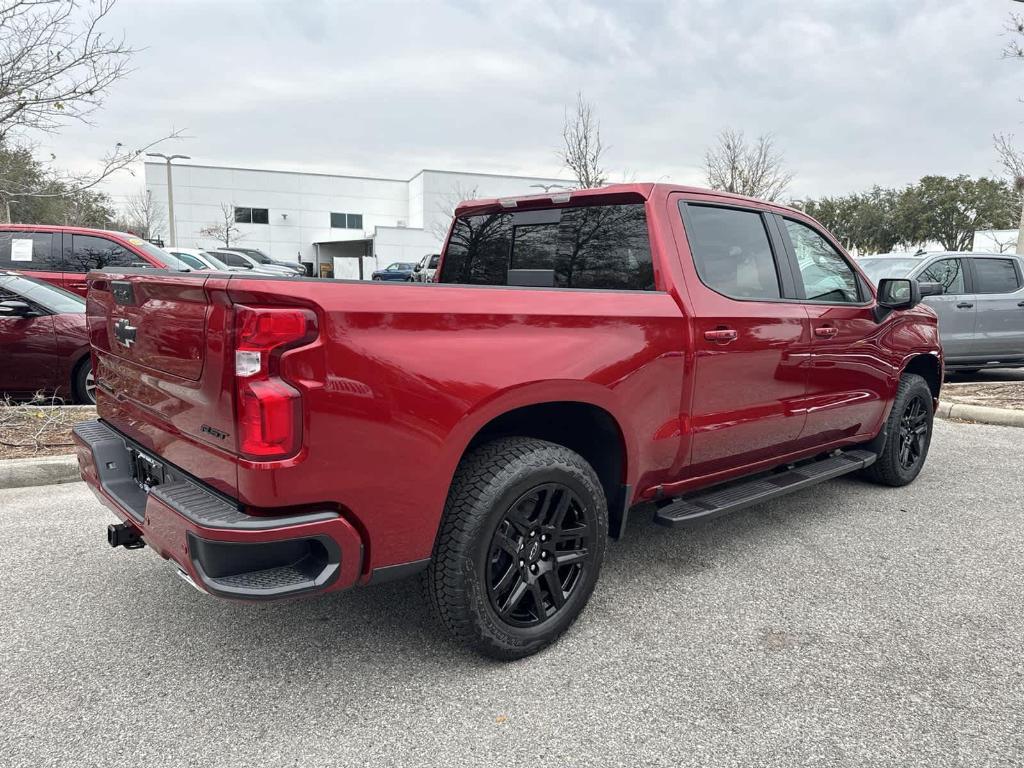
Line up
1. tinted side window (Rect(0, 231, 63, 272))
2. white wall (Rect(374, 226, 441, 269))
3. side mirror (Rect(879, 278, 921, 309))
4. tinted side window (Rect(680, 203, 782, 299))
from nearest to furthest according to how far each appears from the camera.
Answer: tinted side window (Rect(680, 203, 782, 299))
side mirror (Rect(879, 278, 921, 309))
tinted side window (Rect(0, 231, 63, 272))
white wall (Rect(374, 226, 441, 269))

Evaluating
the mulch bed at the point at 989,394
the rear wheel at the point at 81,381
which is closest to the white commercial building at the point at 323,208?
the rear wheel at the point at 81,381

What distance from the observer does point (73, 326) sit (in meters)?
6.16

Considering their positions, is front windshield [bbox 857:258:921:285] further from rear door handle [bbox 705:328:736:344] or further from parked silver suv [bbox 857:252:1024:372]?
rear door handle [bbox 705:328:736:344]

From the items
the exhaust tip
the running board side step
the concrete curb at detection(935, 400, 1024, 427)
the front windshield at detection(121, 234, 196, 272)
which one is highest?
the front windshield at detection(121, 234, 196, 272)

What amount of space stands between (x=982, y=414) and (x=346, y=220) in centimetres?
5240

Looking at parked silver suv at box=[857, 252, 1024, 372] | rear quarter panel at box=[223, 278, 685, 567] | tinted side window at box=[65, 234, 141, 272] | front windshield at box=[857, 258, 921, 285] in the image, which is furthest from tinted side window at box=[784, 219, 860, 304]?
tinted side window at box=[65, 234, 141, 272]

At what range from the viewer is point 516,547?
266 centimetres

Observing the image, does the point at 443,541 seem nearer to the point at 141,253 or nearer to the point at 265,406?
the point at 265,406

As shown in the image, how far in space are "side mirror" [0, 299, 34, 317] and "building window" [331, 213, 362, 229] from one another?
50.3 meters

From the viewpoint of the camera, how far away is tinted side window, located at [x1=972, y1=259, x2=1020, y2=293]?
933 centimetres

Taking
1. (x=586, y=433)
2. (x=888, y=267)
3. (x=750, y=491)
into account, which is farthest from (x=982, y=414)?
(x=586, y=433)

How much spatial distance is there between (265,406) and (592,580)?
156 cm

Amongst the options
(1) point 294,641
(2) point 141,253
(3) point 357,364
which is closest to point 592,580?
(1) point 294,641

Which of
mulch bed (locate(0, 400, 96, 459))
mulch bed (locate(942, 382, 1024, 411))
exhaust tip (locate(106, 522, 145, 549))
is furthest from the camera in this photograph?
mulch bed (locate(942, 382, 1024, 411))
